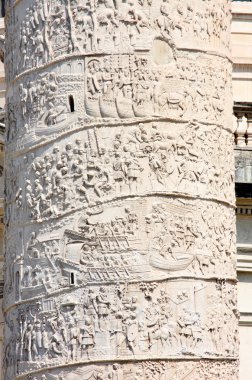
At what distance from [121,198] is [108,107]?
62 centimetres

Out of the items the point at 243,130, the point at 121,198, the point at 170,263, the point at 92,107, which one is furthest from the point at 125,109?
the point at 243,130

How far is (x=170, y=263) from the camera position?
11711mm

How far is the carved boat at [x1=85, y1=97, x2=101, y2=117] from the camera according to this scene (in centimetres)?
1196

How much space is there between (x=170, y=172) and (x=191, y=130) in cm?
34

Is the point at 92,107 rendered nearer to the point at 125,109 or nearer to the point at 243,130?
the point at 125,109

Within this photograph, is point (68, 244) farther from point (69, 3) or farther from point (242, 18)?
point (242, 18)

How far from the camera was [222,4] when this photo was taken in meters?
12.4

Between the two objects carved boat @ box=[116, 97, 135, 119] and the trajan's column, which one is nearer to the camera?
the trajan's column

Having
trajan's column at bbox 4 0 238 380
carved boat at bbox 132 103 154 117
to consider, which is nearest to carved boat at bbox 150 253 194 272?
trajan's column at bbox 4 0 238 380

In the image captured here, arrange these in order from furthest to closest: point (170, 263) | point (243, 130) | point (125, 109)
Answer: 1. point (243, 130)
2. point (125, 109)
3. point (170, 263)

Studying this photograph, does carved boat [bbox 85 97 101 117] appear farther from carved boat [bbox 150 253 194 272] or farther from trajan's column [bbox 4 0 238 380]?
carved boat [bbox 150 253 194 272]

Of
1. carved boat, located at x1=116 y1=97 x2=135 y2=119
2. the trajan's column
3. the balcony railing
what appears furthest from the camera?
the balcony railing

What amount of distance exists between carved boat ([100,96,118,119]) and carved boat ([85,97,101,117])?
28 millimetres

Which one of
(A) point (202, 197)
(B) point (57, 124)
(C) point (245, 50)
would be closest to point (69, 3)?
(B) point (57, 124)
